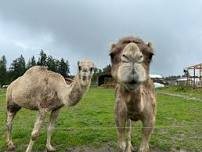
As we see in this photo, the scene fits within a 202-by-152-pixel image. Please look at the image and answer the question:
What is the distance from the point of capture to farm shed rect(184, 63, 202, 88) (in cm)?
5162

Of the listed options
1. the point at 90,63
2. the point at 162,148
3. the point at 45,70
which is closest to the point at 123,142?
the point at 90,63

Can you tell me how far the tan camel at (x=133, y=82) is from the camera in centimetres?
530

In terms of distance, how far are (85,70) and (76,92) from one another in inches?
30.7

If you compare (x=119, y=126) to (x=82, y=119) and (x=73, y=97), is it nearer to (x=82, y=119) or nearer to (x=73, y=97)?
(x=73, y=97)

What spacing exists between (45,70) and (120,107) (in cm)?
454

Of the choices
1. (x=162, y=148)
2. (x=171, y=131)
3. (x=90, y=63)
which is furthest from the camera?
(x=171, y=131)

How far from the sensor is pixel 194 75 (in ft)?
170

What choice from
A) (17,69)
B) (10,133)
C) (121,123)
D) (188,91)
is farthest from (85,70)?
(17,69)

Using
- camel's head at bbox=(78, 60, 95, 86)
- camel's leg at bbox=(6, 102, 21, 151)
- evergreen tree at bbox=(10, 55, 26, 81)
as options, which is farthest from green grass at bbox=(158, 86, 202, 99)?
evergreen tree at bbox=(10, 55, 26, 81)

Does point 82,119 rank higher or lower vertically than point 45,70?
lower

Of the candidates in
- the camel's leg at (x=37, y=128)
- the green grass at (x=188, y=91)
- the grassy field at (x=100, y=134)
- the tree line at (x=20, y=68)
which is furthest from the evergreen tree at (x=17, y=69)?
the camel's leg at (x=37, y=128)

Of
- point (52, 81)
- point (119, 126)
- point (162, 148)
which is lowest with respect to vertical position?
point (162, 148)

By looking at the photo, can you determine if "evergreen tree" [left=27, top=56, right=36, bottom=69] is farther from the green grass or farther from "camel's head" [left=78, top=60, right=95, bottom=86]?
"camel's head" [left=78, top=60, right=95, bottom=86]

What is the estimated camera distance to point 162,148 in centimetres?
1075
